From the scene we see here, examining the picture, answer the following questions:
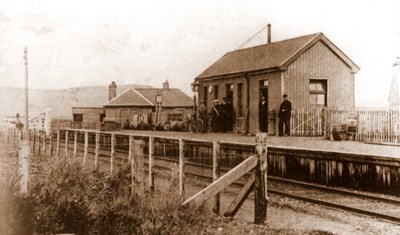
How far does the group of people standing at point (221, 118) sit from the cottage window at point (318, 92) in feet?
14.8

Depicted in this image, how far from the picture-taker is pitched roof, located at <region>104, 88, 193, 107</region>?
53.4 metres

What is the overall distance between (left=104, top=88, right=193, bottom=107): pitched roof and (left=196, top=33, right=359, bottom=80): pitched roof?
22852 millimetres

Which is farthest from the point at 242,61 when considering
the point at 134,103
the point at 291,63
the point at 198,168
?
the point at 134,103

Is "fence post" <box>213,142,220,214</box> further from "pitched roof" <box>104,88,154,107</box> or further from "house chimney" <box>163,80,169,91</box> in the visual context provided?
"house chimney" <box>163,80,169,91</box>

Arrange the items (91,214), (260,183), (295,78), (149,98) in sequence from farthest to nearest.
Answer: (149,98) → (295,78) → (260,183) → (91,214)

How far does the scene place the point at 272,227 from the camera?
8133mm

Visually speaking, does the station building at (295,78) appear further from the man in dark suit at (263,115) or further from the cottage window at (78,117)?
the cottage window at (78,117)

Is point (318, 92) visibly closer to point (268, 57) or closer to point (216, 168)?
point (268, 57)

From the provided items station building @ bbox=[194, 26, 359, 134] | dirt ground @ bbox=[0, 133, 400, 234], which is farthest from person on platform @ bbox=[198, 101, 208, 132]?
dirt ground @ bbox=[0, 133, 400, 234]

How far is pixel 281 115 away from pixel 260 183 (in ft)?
45.8

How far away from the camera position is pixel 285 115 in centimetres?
2217

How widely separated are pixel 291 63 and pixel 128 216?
17.4 meters

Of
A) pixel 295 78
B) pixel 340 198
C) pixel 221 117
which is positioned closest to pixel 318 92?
pixel 295 78

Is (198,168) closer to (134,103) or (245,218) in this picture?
(245,218)
